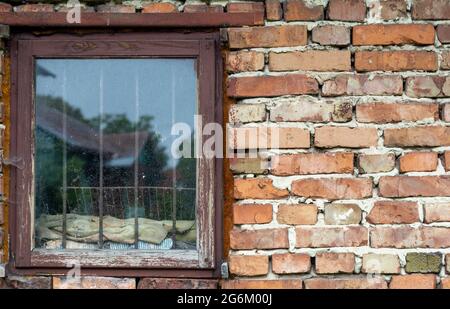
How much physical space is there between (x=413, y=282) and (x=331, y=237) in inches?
12.8

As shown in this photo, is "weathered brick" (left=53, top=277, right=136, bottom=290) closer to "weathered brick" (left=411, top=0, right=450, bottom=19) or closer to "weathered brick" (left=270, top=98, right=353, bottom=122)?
"weathered brick" (left=270, top=98, right=353, bottom=122)

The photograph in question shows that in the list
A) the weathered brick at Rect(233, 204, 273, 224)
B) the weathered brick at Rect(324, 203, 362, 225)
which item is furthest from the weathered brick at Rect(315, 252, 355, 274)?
the weathered brick at Rect(233, 204, 273, 224)

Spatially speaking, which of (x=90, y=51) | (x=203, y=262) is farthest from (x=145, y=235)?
(x=90, y=51)

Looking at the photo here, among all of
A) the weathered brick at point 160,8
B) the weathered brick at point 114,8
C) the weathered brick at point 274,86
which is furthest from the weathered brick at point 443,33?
the weathered brick at point 114,8

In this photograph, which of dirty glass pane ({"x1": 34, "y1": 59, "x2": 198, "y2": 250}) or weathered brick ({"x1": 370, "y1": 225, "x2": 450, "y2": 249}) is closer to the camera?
weathered brick ({"x1": 370, "y1": 225, "x2": 450, "y2": 249})

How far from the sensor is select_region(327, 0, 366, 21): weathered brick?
7.80 feet

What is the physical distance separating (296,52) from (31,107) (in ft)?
3.22

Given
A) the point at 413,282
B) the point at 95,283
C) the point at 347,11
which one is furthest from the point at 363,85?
the point at 95,283

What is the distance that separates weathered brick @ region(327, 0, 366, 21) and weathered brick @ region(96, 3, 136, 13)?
2.35 ft

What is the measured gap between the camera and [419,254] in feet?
7.61

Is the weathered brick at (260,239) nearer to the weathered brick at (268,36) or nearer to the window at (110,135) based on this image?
the window at (110,135)

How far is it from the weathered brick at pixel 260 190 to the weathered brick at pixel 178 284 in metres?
0.33

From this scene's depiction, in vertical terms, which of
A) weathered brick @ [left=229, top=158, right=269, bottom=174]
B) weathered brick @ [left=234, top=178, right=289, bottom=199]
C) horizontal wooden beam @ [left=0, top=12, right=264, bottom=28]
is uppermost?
horizontal wooden beam @ [left=0, top=12, right=264, bottom=28]

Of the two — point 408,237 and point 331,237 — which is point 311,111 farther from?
point 408,237
